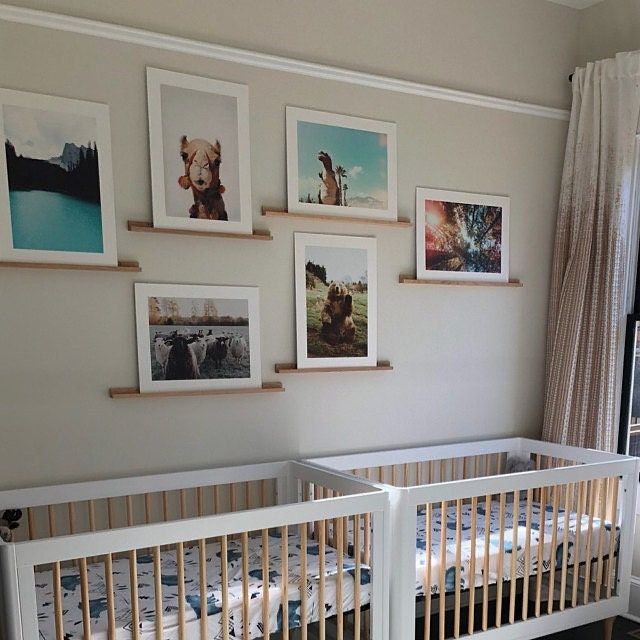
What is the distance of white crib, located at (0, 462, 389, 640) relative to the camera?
1473 mm

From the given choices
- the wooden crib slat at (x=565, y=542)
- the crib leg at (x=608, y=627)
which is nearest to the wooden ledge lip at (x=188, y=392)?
the wooden crib slat at (x=565, y=542)

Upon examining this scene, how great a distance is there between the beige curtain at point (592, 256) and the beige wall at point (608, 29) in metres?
0.14

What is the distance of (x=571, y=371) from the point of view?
2822 mm

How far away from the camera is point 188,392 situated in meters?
2.25

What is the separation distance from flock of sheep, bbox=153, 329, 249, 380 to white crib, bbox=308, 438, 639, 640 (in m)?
0.51

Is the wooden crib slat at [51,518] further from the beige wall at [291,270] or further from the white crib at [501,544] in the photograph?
the white crib at [501,544]

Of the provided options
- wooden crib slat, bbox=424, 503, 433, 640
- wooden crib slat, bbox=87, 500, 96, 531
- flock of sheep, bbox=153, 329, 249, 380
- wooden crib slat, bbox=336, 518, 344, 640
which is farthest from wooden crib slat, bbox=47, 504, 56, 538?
wooden crib slat, bbox=424, 503, 433, 640

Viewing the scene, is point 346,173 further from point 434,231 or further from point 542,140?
point 542,140

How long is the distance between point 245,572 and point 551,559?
1.19m

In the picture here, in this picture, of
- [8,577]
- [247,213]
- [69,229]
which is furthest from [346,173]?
[8,577]

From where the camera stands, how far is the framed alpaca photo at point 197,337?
2189mm

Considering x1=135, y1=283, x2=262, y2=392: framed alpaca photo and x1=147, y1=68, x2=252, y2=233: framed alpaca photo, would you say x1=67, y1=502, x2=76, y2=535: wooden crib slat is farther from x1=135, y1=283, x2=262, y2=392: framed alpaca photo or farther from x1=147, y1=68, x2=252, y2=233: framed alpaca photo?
x1=147, y1=68, x2=252, y2=233: framed alpaca photo

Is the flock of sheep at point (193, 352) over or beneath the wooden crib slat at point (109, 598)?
over

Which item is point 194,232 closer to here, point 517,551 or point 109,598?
point 109,598
